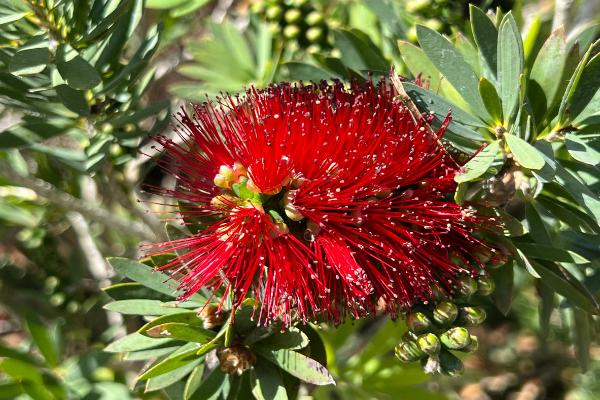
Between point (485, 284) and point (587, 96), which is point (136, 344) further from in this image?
point (587, 96)

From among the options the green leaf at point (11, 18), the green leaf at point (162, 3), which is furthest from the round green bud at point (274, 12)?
the green leaf at point (11, 18)

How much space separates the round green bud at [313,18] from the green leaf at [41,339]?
116 cm

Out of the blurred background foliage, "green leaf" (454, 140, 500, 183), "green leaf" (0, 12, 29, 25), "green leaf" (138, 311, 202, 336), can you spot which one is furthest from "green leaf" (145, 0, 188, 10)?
"green leaf" (454, 140, 500, 183)

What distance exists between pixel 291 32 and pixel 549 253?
1.04 metres

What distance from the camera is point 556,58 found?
43.5 inches

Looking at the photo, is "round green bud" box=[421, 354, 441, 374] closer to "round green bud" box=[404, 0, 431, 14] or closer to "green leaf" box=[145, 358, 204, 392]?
"green leaf" box=[145, 358, 204, 392]

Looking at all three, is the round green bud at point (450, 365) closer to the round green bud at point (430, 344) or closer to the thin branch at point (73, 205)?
the round green bud at point (430, 344)

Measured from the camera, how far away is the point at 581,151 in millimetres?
1088

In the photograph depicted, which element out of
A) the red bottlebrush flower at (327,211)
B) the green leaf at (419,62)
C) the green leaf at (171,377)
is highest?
the green leaf at (419,62)

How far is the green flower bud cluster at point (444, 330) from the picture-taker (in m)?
1.16

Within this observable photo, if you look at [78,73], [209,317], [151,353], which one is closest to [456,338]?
[209,317]

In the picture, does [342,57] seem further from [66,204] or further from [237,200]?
[66,204]

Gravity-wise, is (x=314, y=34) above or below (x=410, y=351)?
above

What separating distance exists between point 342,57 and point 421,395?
963mm
